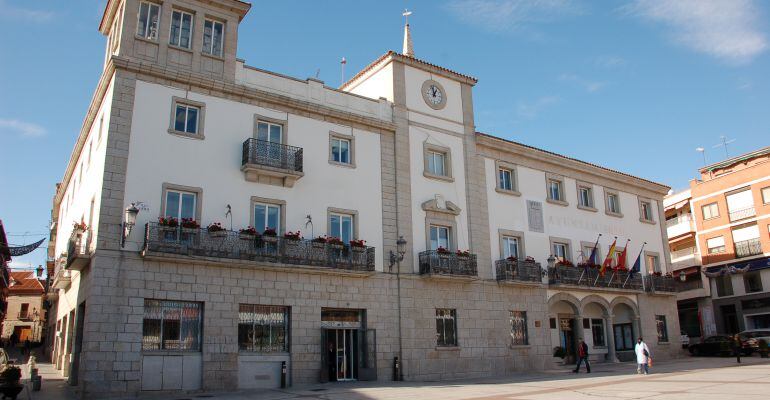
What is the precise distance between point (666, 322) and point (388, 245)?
18735 millimetres

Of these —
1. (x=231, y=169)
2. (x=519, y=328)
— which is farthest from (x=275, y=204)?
(x=519, y=328)

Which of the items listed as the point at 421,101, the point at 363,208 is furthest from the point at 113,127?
the point at 421,101

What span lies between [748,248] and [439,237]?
30.1 metres

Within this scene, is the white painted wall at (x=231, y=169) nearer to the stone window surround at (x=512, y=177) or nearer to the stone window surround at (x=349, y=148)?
the stone window surround at (x=349, y=148)

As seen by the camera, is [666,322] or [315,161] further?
[666,322]

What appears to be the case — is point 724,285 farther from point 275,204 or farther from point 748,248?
point 275,204

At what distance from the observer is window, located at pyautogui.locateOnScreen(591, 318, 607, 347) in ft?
101

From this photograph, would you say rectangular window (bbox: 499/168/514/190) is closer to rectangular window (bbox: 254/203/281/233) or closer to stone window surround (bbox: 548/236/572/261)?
stone window surround (bbox: 548/236/572/261)

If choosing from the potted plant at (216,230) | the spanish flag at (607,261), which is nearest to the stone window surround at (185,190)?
the potted plant at (216,230)

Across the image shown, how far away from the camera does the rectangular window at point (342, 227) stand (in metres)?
22.6

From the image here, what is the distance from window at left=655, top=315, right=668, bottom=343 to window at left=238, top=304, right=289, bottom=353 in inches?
855

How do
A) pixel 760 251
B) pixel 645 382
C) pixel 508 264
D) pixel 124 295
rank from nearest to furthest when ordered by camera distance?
pixel 124 295 → pixel 645 382 → pixel 508 264 → pixel 760 251

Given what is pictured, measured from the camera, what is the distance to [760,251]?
4322cm

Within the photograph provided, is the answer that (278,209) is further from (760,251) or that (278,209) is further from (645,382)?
(760,251)
